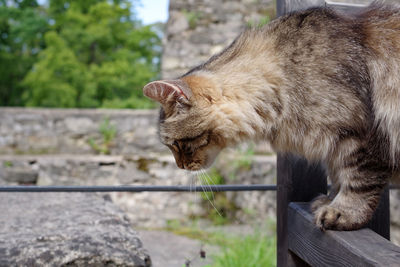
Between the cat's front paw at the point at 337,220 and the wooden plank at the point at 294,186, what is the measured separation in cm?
22

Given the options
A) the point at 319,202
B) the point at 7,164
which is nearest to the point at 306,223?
the point at 319,202

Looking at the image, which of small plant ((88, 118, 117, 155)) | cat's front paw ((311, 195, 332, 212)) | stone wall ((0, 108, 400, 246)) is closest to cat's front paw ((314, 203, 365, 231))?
cat's front paw ((311, 195, 332, 212))

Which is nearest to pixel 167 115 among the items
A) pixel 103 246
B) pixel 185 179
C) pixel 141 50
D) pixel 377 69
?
pixel 103 246

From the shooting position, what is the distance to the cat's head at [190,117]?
4.96 feet

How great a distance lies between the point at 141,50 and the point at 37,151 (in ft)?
26.7

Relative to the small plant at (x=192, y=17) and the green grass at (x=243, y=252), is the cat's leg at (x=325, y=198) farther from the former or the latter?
the small plant at (x=192, y=17)

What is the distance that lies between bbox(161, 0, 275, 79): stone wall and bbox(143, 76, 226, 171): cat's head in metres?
5.31

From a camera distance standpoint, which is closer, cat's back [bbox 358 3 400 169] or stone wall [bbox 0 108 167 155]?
cat's back [bbox 358 3 400 169]

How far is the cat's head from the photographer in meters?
1.51

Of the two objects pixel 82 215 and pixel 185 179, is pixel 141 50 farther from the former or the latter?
pixel 82 215

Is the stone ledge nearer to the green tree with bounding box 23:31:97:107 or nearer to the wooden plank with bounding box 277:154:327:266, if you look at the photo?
the wooden plank with bounding box 277:154:327:266

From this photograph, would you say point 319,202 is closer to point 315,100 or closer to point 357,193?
point 357,193

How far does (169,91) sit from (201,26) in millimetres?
5620

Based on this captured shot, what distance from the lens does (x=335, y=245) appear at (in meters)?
1.28
